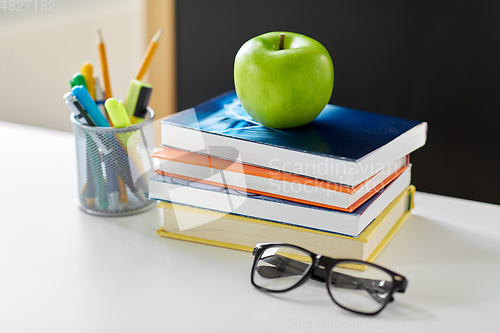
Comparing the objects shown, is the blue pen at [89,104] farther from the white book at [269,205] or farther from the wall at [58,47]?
the wall at [58,47]

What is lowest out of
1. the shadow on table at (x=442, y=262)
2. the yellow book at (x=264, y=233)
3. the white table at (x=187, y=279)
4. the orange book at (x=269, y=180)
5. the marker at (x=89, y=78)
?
the white table at (x=187, y=279)

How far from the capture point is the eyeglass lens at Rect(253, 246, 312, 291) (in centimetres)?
61

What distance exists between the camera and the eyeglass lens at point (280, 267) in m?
0.61

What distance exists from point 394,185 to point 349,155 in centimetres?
15

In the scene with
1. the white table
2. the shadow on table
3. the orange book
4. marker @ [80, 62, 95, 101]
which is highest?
marker @ [80, 62, 95, 101]

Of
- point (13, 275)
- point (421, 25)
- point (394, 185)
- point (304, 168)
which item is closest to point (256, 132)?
point (304, 168)

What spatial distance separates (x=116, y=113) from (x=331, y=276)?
36 cm

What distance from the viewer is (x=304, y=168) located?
618mm

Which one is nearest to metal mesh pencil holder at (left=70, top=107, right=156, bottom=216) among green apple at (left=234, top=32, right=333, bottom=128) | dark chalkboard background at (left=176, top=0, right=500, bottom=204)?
green apple at (left=234, top=32, right=333, bottom=128)

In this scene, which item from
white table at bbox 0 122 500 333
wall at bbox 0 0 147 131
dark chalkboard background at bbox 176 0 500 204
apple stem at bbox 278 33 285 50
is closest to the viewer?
white table at bbox 0 122 500 333

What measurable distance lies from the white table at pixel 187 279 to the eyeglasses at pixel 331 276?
0.01 metres

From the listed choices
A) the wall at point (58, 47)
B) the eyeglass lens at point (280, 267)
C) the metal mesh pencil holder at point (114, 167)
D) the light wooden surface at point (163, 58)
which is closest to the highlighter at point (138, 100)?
the metal mesh pencil holder at point (114, 167)

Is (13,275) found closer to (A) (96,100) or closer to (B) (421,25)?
(A) (96,100)

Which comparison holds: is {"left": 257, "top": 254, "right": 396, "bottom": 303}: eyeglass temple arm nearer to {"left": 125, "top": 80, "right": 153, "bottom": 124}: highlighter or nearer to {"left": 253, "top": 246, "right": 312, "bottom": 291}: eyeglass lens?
{"left": 253, "top": 246, "right": 312, "bottom": 291}: eyeglass lens
